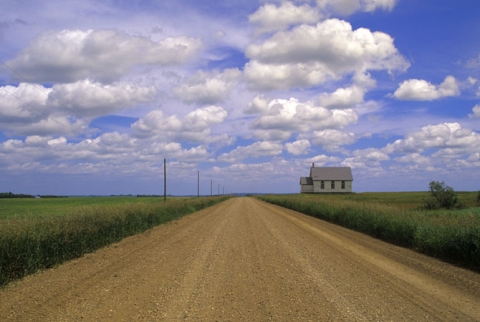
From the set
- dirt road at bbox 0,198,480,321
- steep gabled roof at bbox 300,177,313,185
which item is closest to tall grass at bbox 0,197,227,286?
dirt road at bbox 0,198,480,321

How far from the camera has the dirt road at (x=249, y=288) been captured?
6.79 m

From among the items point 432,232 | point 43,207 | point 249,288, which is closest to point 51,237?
point 249,288

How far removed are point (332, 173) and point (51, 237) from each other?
321 ft

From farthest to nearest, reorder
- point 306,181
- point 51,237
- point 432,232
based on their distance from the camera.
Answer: point 306,181 → point 432,232 → point 51,237

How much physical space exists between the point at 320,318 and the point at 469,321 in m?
2.24

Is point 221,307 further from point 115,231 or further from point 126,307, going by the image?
point 115,231

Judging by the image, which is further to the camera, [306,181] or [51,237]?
[306,181]

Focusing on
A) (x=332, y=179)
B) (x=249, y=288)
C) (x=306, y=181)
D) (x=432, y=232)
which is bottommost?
(x=249, y=288)

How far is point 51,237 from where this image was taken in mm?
12453

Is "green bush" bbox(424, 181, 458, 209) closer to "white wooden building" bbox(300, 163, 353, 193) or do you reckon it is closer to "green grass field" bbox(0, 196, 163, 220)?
"green grass field" bbox(0, 196, 163, 220)

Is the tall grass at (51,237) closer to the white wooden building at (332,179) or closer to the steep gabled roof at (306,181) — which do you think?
the white wooden building at (332,179)

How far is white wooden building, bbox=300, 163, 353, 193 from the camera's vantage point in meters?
104

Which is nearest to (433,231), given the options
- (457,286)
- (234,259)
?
(457,286)

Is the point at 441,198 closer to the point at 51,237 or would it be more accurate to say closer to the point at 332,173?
the point at 51,237
